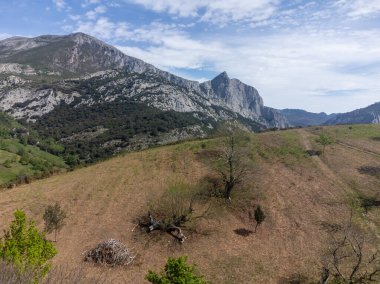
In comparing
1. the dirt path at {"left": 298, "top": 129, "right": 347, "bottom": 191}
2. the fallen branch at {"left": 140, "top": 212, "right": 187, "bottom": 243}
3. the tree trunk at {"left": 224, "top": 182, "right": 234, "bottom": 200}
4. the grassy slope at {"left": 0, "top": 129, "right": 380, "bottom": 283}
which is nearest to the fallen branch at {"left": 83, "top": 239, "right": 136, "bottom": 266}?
the grassy slope at {"left": 0, "top": 129, "right": 380, "bottom": 283}

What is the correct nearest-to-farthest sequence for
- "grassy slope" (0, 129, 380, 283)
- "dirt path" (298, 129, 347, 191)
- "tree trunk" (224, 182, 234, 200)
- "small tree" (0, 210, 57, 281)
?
"small tree" (0, 210, 57, 281)
"grassy slope" (0, 129, 380, 283)
"tree trunk" (224, 182, 234, 200)
"dirt path" (298, 129, 347, 191)

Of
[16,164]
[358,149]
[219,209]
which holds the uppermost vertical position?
[358,149]

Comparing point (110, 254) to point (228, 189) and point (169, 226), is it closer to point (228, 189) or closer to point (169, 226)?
point (169, 226)

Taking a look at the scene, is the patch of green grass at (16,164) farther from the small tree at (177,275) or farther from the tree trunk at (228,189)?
the small tree at (177,275)

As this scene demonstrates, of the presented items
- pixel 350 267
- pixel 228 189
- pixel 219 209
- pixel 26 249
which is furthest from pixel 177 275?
pixel 228 189

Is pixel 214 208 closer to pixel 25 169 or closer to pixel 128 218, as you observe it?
pixel 128 218

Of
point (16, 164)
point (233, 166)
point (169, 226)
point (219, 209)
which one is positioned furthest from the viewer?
point (16, 164)

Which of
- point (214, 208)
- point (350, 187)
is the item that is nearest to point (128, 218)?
point (214, 208)

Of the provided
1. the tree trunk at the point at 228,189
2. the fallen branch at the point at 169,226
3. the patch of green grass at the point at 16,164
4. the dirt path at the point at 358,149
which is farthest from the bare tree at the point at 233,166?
the patch of green grass at the point at 16,164

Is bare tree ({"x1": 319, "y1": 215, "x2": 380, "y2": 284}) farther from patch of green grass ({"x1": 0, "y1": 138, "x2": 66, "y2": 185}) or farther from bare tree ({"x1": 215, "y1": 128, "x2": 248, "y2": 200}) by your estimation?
patch of green grass ({"x1": 0, "y1": 138, "x2": 66, "y2": 185})
